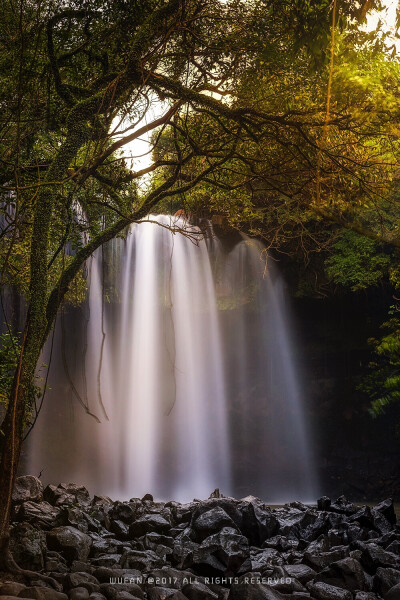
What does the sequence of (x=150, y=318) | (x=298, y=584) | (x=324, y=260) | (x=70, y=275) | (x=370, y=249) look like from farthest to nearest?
(x=150, y=318) < (x=324, y=260) < (x=370, y=249) < (x=70, y=275) < (x=298, y=584)

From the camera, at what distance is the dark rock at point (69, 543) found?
525cm

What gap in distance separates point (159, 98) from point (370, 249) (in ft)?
31.2

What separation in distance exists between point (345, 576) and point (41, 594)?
2.82 m

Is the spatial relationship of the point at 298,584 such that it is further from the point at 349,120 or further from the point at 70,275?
the point at 349,120

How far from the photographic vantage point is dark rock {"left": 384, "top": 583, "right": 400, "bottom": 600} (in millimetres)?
4797

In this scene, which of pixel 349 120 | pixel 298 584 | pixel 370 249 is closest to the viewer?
pixel 298 584

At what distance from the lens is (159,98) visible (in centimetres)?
590

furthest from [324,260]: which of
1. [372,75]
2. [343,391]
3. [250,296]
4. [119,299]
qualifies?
[372,75]

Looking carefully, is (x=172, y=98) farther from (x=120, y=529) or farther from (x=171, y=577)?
(x=120, y=529)

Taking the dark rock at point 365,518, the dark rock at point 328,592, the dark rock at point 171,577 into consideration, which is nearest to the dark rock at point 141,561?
the dark rock at point 171,577

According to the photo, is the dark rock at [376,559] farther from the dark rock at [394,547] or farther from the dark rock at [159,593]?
the dark rock at [159,593]

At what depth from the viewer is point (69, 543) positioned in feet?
17.4

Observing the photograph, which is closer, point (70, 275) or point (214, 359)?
point (70, 275)

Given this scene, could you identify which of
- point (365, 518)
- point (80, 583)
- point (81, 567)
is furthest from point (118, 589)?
point (365, 518)
